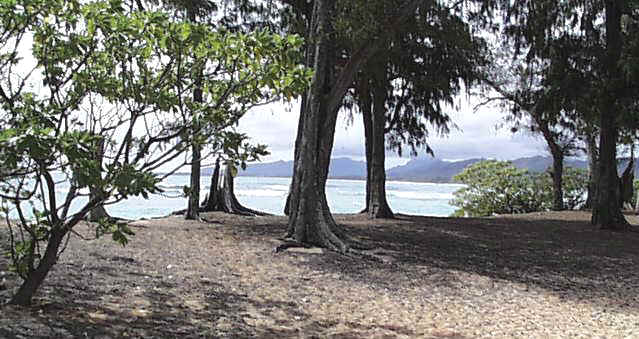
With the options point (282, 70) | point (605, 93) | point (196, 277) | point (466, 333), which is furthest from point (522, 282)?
point (605, 93)

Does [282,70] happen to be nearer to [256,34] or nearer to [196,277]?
[256,34]

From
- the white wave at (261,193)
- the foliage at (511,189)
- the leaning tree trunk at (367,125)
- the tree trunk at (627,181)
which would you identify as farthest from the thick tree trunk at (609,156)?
the white wave at (261,193)

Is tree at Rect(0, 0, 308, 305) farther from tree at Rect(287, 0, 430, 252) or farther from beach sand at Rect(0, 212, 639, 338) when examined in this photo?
tree at Rect(287, 0, 430, 252)

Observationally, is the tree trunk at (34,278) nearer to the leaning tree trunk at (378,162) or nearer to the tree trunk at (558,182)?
the leaning tree trunk at (378,162)

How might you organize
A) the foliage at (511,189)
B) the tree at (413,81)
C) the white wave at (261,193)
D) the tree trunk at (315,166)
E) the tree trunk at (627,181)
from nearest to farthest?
the tree trunk at (315,166)
the tree at (413,81)
the white wave at (261,193)
the tree trunk at (627,181)
the foliage at (511,189)

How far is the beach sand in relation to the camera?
364 centimetres

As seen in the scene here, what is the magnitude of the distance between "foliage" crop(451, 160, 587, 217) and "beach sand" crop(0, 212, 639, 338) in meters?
8.91

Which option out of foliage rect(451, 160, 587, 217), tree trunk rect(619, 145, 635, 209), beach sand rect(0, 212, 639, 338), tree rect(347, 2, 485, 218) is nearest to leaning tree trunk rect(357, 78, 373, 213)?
tree rect(347, 2, 485, 218)

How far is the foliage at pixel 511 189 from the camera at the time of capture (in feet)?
55.1

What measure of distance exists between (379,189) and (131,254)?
6029mm

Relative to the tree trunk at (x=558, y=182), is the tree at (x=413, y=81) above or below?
above

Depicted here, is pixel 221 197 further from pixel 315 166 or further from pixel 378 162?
pixel 315 166

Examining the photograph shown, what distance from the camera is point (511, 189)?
1700 centimetres

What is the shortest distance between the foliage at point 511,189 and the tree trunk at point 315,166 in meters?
10.8
